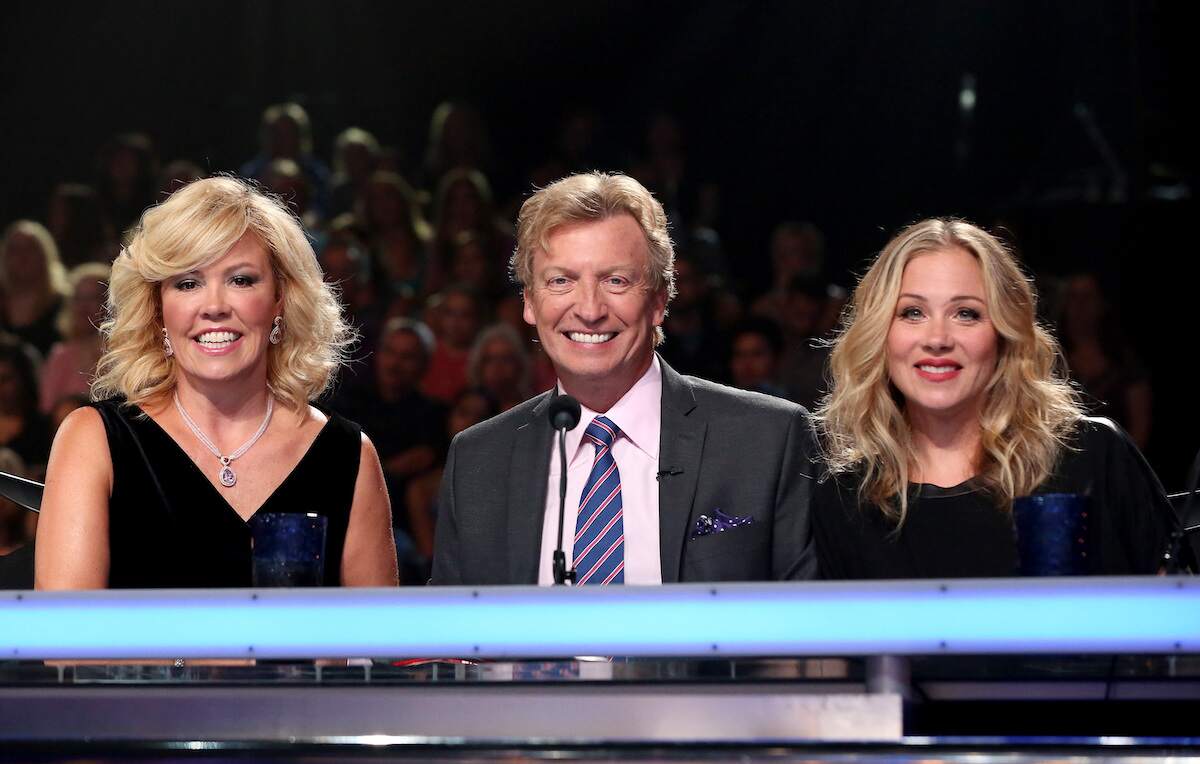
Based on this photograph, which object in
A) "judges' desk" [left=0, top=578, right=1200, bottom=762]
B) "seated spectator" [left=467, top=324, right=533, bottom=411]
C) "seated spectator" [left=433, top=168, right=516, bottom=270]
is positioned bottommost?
"judges' desk" [left=0, top=578, right=1200, bottom=762]

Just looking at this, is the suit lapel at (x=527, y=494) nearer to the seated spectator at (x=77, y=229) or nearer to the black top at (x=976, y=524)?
the black top at (x=976, y=524)

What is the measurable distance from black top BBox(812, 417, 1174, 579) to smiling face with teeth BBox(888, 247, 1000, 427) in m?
0.15

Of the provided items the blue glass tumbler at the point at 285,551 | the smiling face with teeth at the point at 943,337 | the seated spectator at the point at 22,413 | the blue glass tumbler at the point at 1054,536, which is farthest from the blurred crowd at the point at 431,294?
the blue glass tumbler at the point at 1054,536

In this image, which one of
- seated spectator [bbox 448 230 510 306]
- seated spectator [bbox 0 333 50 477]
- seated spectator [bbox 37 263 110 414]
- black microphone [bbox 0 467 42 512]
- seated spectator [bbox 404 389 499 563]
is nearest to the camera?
black microphone [bbox 0 467 42 512]

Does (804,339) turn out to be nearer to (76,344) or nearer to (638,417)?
(76,344)

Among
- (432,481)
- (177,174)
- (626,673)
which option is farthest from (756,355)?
(626,673)

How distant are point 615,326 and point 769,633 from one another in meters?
1.29

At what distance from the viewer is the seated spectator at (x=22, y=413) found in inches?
245

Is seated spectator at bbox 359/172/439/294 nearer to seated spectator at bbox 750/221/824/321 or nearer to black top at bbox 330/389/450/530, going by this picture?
black top at bbox 330/389/450/530

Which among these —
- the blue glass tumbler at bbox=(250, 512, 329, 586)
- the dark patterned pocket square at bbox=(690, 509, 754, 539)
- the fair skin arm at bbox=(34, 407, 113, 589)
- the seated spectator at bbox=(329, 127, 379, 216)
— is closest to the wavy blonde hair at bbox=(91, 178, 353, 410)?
the fair skin arm at bbox=(34, 407, 113, 589)

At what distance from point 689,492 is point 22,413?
14.5ft

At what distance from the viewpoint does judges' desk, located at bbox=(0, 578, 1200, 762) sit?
1.47 metres

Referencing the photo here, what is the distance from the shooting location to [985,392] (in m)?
2.59

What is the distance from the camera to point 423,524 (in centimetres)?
604
